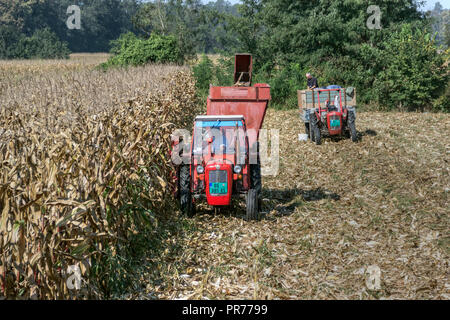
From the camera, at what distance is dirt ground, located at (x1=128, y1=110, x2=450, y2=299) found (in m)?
5.76

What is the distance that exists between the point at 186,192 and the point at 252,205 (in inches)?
44.5

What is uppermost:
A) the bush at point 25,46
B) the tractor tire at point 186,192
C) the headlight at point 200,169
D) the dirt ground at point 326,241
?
the bush at point 25,46

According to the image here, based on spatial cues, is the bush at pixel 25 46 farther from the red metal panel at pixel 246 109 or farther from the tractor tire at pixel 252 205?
the tractor tire at pixel 252 205

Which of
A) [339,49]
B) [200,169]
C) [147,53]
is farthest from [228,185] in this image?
[147,53]

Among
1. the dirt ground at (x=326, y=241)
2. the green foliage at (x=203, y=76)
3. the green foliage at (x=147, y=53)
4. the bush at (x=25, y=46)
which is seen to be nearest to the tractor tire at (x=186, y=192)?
the dirt ground at (x=326, y=241)

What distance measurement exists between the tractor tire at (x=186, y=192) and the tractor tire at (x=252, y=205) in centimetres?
97

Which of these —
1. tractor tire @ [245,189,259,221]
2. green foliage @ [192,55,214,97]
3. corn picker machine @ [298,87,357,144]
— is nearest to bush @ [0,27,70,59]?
green foliage @ [192,55,214,97]

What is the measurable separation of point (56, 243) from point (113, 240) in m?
1.20

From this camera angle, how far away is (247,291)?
5.73m

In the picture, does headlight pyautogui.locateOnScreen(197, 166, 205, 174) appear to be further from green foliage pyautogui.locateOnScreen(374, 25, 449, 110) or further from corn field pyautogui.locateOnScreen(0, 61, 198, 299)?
green foliage pyautogui.locateOnScreen(374, 25, 449, 110)

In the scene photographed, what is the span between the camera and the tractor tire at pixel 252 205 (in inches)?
313

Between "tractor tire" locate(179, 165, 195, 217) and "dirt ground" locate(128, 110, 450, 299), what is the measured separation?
209 mm

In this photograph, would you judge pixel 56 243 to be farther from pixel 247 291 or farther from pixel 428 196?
pixel 428 196
